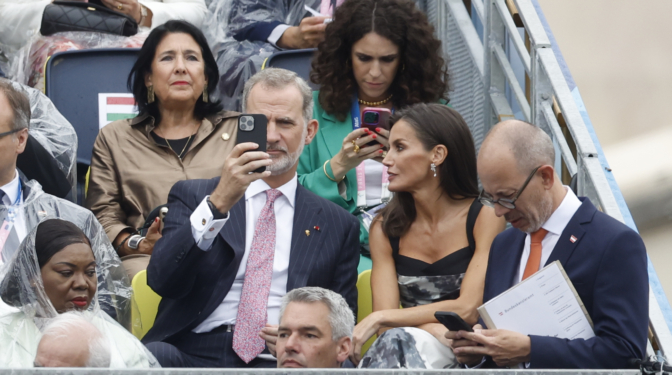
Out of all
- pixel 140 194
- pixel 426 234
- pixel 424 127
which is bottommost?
pixel 140 194

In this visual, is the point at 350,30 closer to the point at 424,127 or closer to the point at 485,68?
the point at 485,68

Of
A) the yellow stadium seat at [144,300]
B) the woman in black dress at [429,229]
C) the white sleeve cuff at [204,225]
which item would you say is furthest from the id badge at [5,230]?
the woman in black dress at [429,229]

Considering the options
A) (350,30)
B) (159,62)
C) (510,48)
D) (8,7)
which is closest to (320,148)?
(350,30)

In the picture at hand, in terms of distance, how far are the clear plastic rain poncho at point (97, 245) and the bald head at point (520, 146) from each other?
1351 mm

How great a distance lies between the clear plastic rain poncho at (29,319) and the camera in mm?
2742

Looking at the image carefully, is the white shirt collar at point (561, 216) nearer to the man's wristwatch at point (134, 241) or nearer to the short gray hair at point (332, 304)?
the short gray hair at point (332, 304)

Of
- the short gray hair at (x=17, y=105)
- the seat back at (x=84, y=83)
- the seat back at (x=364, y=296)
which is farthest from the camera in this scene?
the seat back at (x=84, y=83)

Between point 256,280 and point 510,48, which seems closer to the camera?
point 256,280

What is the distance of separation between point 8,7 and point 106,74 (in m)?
0.84

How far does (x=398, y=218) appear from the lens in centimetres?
353

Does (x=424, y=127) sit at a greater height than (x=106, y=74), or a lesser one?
greater

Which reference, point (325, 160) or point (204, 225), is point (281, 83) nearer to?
point (325, 160)

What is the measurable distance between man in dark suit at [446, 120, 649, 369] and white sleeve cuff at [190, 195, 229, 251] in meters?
0.84

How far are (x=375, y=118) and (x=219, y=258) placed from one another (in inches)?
38.1
